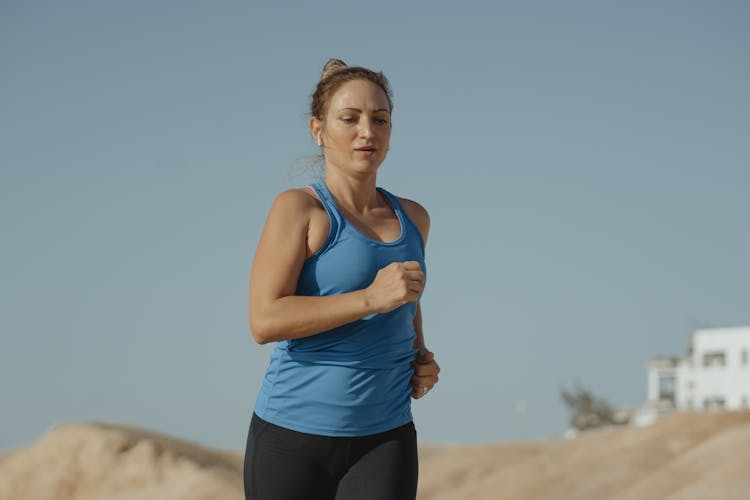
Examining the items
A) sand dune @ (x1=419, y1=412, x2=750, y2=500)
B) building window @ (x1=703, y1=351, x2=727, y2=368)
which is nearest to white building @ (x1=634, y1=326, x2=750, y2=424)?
building window @ (x1=703, y1=351, x2=727, y2=368)

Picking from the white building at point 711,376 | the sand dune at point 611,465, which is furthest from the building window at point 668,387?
the sand dune at point 611,465

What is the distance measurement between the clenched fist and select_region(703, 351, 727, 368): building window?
172 feet

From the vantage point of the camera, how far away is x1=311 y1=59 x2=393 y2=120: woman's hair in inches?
133

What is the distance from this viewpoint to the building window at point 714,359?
174ft

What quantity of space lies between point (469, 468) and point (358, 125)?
17.1m

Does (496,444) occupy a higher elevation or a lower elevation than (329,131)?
lower

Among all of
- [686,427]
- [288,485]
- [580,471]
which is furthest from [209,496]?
[288,485]

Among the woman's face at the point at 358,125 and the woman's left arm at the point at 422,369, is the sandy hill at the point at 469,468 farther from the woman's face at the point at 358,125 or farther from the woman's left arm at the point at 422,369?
the woman's face at the point at 358,125

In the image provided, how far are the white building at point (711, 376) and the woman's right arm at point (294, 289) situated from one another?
4916 centimetres

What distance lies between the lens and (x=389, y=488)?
10.4ft

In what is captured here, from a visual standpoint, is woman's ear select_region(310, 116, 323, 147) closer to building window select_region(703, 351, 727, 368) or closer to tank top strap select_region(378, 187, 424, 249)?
tank top strap select_region(378, 187, 424, 249)

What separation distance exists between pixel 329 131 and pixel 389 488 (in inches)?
42.1

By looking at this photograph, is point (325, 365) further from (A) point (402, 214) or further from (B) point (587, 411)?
(B) point (587, 411)

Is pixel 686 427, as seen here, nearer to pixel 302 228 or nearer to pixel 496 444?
pixel 496 444
